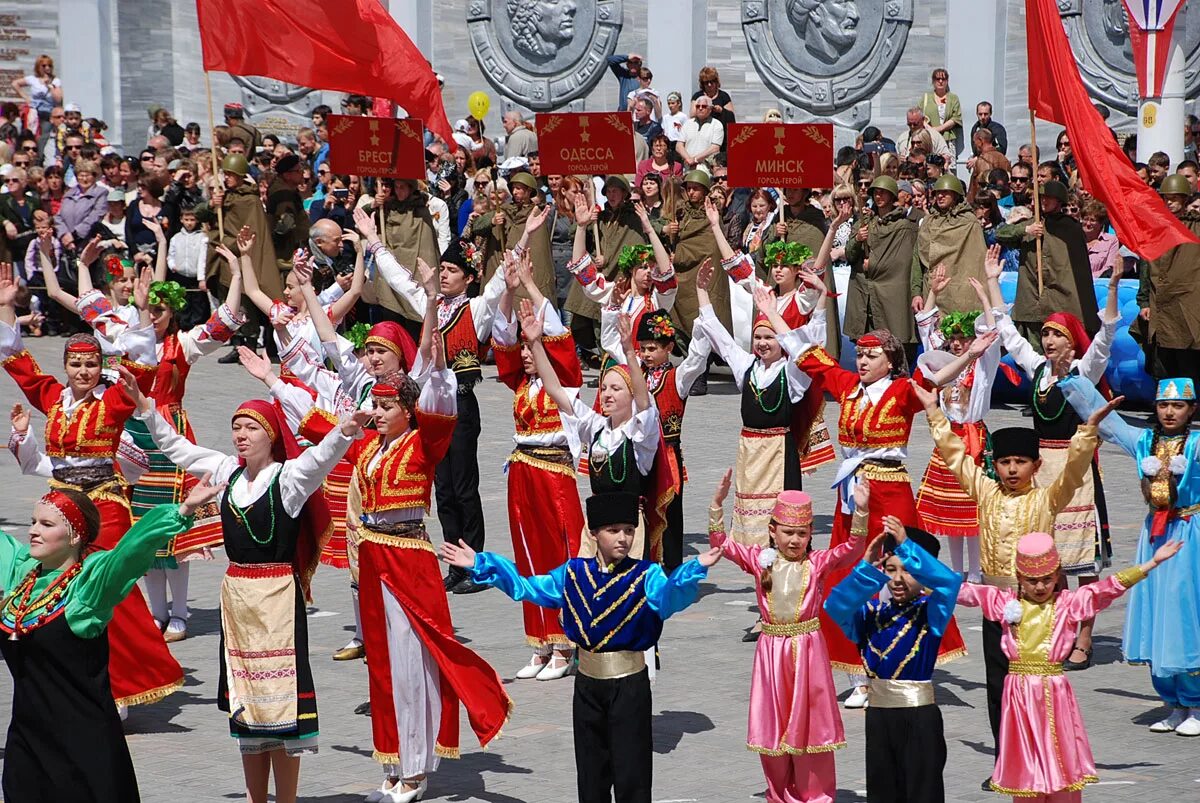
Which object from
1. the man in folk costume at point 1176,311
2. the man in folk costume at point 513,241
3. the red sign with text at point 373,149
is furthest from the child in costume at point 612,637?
the man in folk costume at point 513,241

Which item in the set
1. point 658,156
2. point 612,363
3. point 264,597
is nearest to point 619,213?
point 658,156

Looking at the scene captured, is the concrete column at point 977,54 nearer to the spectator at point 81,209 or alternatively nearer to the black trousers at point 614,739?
the spectator at point 81,209

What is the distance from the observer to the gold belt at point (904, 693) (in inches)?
284

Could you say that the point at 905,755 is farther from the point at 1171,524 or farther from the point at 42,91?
the point at 42,91

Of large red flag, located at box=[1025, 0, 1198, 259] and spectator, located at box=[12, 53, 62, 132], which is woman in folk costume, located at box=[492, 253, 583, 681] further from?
spectator, located at box=[12, 53, 62, 132]

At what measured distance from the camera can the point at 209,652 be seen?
35.3ft

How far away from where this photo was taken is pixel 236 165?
2091 centimetres

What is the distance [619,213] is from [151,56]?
1386 centimetres

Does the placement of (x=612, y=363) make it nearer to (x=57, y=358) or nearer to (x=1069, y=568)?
(x=1069, y=568)

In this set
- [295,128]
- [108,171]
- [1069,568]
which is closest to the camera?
[1069,568]

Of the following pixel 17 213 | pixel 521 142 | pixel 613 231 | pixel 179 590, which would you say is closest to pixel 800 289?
pixel 179 590

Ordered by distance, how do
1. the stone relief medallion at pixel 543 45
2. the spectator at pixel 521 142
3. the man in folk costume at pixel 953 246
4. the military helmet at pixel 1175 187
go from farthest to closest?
the stone relief medallion at pixel 543 45 < the spectator at pixel 521 142 < the man in folk costume at pixel 953 246 < the military helmet at pixel 1175 187

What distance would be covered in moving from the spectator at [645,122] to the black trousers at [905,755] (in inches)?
618

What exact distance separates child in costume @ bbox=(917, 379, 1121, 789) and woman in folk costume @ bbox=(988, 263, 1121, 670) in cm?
201
